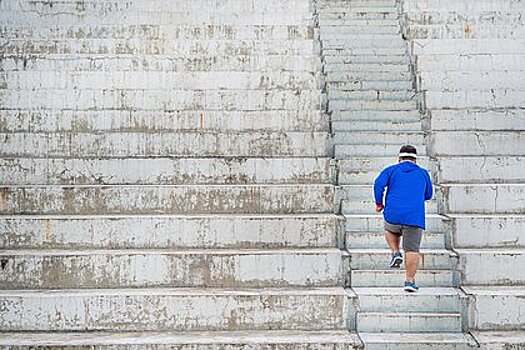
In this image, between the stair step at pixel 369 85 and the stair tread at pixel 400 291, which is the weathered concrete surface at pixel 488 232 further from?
the stair step at pixel 369 85

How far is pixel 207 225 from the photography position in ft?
25.4

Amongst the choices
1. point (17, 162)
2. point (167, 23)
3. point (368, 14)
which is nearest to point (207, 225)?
point (17, 162)

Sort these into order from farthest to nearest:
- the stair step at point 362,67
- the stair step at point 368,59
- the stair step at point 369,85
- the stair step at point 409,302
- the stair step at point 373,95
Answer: the stair step at point 368,59 → the stair step at point 362,67 → the stair step at point 369,85 → the stair step at point 373,95 → the stair step at point 409,302

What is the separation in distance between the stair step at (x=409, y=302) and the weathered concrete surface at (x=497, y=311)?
0.16 metres

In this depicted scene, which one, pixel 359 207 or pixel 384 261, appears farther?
pixel 359 207

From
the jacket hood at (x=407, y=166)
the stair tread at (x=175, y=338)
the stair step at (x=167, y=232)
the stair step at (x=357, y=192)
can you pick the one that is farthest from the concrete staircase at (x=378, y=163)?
the jacket hood at (x=407, y=166)

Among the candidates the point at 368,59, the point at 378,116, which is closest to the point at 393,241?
the point at 378,116

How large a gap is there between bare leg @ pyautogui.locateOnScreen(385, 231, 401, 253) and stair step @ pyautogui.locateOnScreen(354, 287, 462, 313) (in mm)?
399

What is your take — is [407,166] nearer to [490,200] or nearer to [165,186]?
[490,200]

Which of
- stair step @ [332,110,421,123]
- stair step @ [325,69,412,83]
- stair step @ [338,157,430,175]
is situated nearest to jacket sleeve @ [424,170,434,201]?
stair step @ [338,157,430,175]

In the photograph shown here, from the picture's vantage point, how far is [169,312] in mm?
6996

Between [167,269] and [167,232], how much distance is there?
0.50 m

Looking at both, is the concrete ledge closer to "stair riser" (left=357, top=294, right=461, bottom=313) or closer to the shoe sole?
the shoe sole

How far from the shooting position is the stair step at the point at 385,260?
24.2 feet
